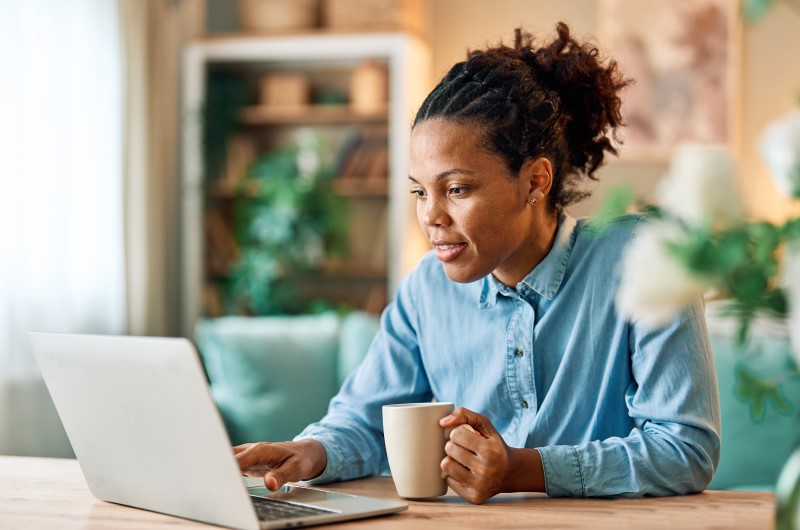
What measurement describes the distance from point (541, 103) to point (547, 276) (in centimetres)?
26

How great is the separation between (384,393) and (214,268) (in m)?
3.23

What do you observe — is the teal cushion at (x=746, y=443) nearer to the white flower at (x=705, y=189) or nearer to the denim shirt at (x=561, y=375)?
the denim shirt at (x=561, y=375)

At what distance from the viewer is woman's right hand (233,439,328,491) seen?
1.28m

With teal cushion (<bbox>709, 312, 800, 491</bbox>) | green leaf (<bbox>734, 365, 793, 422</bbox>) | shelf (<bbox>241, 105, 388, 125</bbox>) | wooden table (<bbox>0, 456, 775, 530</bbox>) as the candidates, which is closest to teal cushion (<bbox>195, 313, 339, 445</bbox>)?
teal cushion (<bbox>709, 312, 800, 491</bbox>)

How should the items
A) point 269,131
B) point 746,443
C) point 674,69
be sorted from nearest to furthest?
point 746,443, point 674,69, point 269,131

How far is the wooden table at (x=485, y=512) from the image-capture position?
3.50ft

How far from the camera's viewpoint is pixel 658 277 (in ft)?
2.17

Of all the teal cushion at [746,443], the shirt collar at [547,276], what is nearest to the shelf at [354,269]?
the teal cushion at [746,443]

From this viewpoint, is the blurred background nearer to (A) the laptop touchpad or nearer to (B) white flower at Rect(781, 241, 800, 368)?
(A) the laptop touchpad

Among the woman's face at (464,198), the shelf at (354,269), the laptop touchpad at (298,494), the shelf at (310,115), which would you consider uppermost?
the shelf at (310,115)

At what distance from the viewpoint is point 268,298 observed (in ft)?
14.6

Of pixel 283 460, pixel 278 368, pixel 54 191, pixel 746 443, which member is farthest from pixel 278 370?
pixel 283 460

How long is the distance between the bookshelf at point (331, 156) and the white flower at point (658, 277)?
3716 millimetres

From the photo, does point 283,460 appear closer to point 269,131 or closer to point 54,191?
point 54,191
